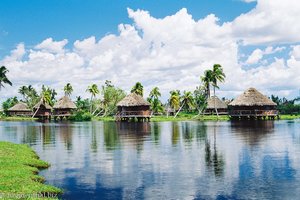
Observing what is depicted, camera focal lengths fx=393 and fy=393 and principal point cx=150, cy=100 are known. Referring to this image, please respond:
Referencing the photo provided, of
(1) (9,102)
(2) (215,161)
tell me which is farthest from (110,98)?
(2) (215,161)

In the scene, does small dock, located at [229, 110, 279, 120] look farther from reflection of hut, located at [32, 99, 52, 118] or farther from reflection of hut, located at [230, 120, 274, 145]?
reflection of hut, located at [32, 99, 52, 118]

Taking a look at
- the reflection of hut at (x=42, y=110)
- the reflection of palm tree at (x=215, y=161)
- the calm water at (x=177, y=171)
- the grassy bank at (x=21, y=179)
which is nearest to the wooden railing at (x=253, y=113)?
the calm water at (x=177, y=171)

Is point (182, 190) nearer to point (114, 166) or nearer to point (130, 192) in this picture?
point (130, 192)

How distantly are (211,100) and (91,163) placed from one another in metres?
84.1

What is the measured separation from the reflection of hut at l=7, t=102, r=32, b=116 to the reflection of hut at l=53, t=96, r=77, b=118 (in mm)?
21199

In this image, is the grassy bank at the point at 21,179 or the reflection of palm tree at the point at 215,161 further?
the reflection of palm tree at the point at 215,161

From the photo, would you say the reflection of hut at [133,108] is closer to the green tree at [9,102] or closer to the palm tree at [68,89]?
the palm tree at [68,89]

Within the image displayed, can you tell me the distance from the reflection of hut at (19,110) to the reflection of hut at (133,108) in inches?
2019

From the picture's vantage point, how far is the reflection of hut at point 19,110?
126 m

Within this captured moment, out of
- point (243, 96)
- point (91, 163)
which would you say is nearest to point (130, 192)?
point (91, 163)

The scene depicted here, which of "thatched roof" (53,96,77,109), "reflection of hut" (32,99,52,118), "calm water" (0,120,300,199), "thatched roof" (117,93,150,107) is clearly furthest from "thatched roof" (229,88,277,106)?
"reflection of hut" (32,99,52,118)

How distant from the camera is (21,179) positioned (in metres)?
17.7

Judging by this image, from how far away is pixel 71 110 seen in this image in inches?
4348

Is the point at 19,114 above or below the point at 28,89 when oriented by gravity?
below
